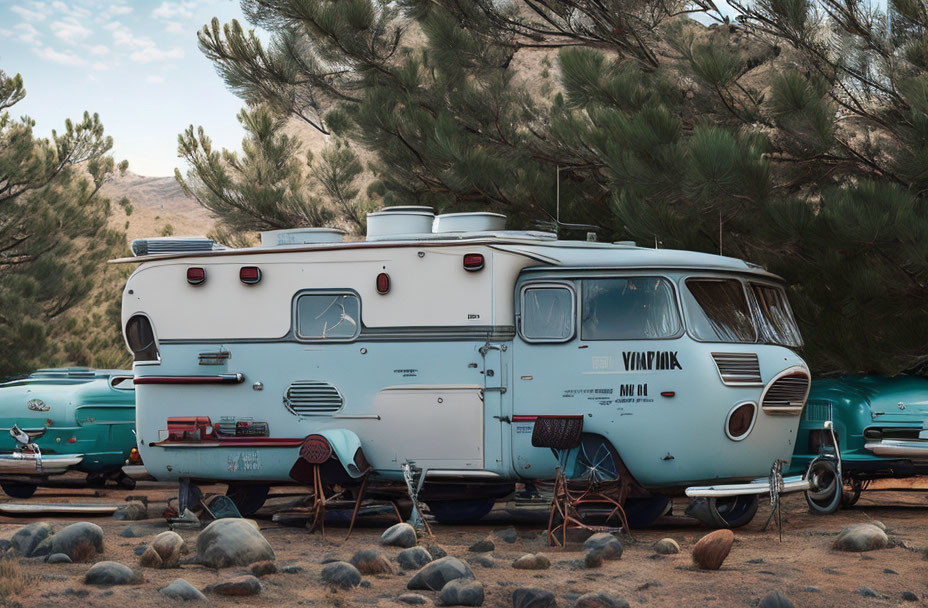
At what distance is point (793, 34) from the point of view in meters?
12.8

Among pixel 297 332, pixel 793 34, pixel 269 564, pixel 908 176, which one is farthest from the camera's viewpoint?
pixel 793 34

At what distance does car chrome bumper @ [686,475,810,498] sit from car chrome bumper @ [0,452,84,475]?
7.70m

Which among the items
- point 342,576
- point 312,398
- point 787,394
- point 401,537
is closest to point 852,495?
point 787,394

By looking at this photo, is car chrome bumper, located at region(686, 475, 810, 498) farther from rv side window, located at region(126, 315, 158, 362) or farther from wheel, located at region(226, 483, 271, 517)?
rv side window, located at region(126, 315, 158, 362)

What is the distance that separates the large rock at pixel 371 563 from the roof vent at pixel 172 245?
4.53 metres

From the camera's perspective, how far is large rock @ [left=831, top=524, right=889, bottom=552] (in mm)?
8828

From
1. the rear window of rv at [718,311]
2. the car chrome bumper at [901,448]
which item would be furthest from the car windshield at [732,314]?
the car chrome bumper at [901,448]

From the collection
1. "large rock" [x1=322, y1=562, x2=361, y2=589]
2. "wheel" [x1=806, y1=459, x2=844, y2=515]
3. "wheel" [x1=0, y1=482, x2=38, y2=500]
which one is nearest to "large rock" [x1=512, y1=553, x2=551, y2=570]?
"large rock" [x1=322, y1=562, x2=361, y2=589]

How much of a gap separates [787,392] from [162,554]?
5.71 m

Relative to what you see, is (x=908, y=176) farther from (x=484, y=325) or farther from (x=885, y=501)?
(x=484, y=325)

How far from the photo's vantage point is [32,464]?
13141 millimetres

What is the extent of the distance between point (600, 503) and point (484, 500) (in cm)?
148

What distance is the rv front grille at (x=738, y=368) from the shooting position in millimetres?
9859

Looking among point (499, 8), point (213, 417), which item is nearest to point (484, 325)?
point (213, 417)
